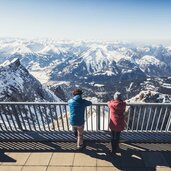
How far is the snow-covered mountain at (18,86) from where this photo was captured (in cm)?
9156

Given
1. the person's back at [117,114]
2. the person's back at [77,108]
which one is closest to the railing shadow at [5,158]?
the person's back at [77,108]

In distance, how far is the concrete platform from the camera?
9047mm

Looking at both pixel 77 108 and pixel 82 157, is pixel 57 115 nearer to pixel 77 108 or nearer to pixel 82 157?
pixel 77 108

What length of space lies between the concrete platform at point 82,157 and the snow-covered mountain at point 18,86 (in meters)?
77.8

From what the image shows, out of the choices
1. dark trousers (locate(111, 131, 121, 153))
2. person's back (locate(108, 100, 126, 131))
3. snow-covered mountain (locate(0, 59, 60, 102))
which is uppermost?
person's back (locate(108, 100, 126, 131))

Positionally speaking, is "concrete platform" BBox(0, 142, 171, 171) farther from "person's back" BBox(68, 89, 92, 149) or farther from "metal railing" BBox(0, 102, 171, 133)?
"person's back" BBox(68, 89, 92, 149)

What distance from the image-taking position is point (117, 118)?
30.7ft

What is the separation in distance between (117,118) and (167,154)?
2187mm

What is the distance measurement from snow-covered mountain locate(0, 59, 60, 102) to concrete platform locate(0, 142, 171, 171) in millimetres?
77788

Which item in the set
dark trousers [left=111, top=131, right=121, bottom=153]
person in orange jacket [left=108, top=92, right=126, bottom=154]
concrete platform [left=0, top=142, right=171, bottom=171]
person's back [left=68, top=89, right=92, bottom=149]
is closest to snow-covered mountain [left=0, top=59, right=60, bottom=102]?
concrete platform [left=0, top=142, right=171, bottom=171]

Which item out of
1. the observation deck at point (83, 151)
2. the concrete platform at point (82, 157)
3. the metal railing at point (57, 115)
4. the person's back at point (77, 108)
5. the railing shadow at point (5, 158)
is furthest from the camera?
the metal railing at point (57, 115)

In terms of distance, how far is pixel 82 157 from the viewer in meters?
9.66

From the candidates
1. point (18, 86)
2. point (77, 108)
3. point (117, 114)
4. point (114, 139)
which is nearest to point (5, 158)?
point (77, 108)

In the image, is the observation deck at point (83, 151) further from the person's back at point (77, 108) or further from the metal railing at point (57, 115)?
the person's back at point (77, 108)
